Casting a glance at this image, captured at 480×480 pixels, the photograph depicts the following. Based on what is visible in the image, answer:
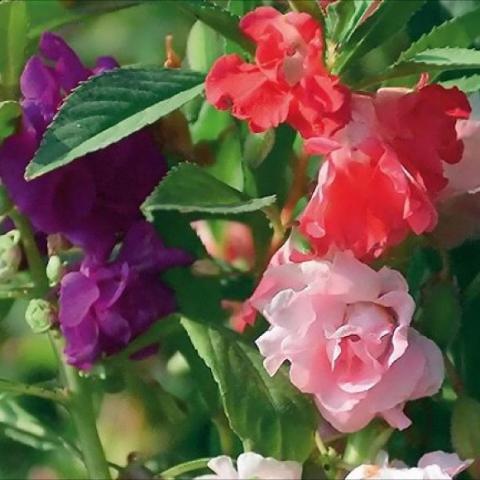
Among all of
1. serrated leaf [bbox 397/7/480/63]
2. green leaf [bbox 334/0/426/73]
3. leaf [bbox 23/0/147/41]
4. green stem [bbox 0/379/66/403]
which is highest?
leaf [bbox 23/0/147/41]

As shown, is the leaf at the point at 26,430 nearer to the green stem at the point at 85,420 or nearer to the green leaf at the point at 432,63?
the green stem at the point at 85,420

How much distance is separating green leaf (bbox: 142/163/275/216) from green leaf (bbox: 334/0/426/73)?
7 centimetres

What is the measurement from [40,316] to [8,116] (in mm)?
87

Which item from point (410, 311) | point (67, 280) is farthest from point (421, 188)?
point (67, 280)

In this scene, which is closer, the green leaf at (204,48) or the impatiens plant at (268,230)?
the impatiens plant at (268,230)

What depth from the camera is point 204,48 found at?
0.67 meters

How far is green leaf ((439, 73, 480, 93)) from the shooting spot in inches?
22.9

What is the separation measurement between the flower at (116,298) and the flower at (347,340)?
0.07 m

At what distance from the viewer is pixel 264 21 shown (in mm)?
544

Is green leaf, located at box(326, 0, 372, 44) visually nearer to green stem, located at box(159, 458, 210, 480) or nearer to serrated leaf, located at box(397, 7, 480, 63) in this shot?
serrated leaf, located at box(397, 7, 480, 63)

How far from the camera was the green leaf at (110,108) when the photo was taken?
1.72 feet

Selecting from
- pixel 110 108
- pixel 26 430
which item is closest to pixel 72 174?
pixel 110 108

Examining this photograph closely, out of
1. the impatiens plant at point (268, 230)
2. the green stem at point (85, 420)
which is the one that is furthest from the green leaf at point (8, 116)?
the green stem at point (85, 420)

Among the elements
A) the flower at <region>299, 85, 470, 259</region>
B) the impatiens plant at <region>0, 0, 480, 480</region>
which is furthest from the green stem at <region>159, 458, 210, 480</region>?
the flower at <region>299, 85, 470, 259</region>
